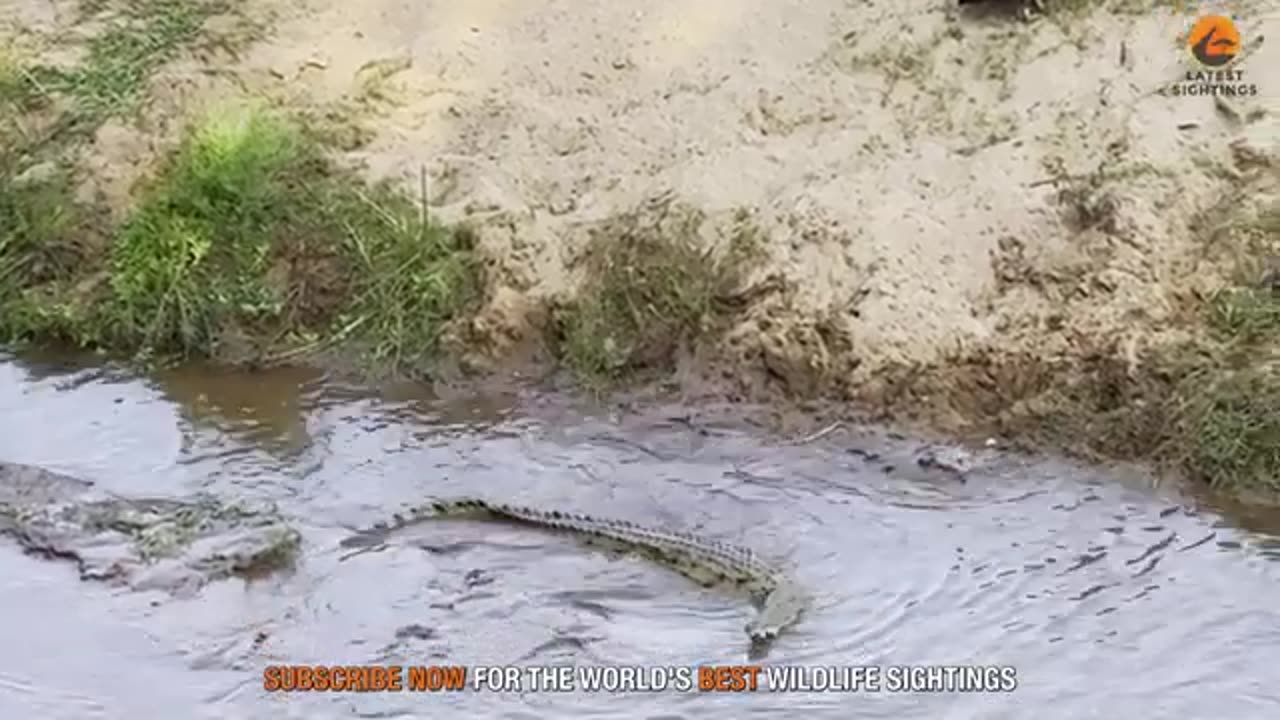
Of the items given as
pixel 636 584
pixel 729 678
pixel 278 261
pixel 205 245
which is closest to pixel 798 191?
pixel 636 584

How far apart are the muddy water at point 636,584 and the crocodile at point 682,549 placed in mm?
54

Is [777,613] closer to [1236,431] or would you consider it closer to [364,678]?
[364,678]

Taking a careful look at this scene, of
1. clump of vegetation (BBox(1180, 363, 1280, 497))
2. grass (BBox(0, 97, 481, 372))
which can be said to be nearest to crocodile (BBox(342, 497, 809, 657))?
grass (BBox(0, 97, 481, 372))

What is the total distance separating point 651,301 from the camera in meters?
7.57

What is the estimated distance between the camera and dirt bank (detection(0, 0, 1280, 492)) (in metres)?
7.04

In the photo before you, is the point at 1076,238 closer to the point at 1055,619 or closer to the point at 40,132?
the point at 1055,619

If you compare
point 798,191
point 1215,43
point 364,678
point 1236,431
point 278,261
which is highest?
point 1215,43

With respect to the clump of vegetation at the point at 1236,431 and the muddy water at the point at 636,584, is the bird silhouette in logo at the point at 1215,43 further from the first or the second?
the muddy water at the point at 636,584

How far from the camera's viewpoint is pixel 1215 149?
24.3 feet

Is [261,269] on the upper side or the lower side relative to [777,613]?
upper

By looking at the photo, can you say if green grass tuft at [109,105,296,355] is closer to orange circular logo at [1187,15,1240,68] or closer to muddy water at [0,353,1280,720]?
muddy water at [0,353,1280,720]

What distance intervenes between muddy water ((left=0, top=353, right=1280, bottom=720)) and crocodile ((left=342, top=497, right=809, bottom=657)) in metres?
0.05

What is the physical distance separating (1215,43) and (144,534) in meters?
4.41

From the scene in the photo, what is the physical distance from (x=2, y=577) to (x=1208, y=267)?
4319 mm
